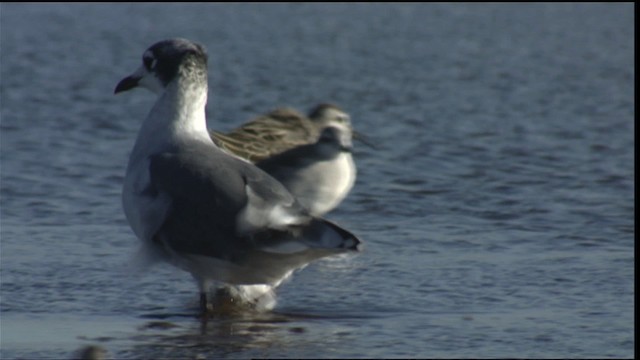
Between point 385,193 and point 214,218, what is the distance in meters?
3.73

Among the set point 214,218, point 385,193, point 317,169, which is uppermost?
point 385,193

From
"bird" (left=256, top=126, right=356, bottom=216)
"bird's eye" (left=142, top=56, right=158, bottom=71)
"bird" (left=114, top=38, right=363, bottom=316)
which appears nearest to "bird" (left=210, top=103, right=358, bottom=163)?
"bird" (left=256, top=126, right=356, bottom=216)

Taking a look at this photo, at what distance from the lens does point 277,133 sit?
1002 cm

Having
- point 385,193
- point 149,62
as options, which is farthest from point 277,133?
point 149,62

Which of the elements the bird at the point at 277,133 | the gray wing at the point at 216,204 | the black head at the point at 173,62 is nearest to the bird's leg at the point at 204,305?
the gray wing at the point at 216,204

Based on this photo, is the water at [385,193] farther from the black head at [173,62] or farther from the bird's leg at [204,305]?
the black head at [173,62]

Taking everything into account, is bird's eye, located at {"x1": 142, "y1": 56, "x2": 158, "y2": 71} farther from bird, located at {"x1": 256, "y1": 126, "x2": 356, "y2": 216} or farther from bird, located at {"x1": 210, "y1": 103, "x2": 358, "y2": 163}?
bird, located at {"x1": 210, "y1": 103, "x2": 358, "y2": 163}

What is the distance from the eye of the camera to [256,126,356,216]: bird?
8461 mm

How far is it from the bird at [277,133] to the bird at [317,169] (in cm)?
84

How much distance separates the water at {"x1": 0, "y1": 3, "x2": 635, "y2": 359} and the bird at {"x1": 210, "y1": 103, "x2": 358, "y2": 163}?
0.48 m

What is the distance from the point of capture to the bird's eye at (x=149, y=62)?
25.1ft

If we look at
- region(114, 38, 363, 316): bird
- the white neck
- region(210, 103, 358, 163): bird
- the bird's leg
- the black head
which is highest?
region(210, 103, 358, 163): bird

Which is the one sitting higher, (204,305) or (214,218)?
(214,218)

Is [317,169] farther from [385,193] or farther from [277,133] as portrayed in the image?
[385,193]
